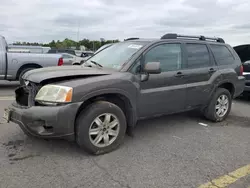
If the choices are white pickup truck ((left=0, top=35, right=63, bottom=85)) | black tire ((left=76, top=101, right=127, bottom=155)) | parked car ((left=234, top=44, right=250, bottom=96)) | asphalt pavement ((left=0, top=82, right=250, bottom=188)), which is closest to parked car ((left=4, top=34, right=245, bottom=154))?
black tire ((left=76, top=101, right=127, bottom=155))

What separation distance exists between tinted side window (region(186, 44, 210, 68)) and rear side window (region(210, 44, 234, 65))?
0.95 feet

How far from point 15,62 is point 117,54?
5.92 meters

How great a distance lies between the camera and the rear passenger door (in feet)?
15.3

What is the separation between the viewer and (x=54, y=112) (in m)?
3.15

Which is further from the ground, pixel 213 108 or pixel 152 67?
pixel 152 67

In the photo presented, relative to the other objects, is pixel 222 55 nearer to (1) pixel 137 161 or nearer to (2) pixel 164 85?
(2) pixel 164 85

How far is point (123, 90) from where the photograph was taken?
372cm

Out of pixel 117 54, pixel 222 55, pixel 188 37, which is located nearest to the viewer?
pixel 117 54

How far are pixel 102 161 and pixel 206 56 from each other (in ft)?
10.1

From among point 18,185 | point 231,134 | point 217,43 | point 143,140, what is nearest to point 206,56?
point 217,43

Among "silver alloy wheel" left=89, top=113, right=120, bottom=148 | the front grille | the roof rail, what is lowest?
"silver alloy wheel" left=89, top=113, right=120, bottom=148

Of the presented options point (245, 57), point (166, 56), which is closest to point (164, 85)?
point (166, 56)

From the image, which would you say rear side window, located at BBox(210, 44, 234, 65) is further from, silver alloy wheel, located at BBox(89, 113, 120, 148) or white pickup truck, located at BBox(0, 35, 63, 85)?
white pickup truck, located at BBox(0, 35, 63, 85)

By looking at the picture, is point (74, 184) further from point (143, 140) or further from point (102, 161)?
point (143, 140)
